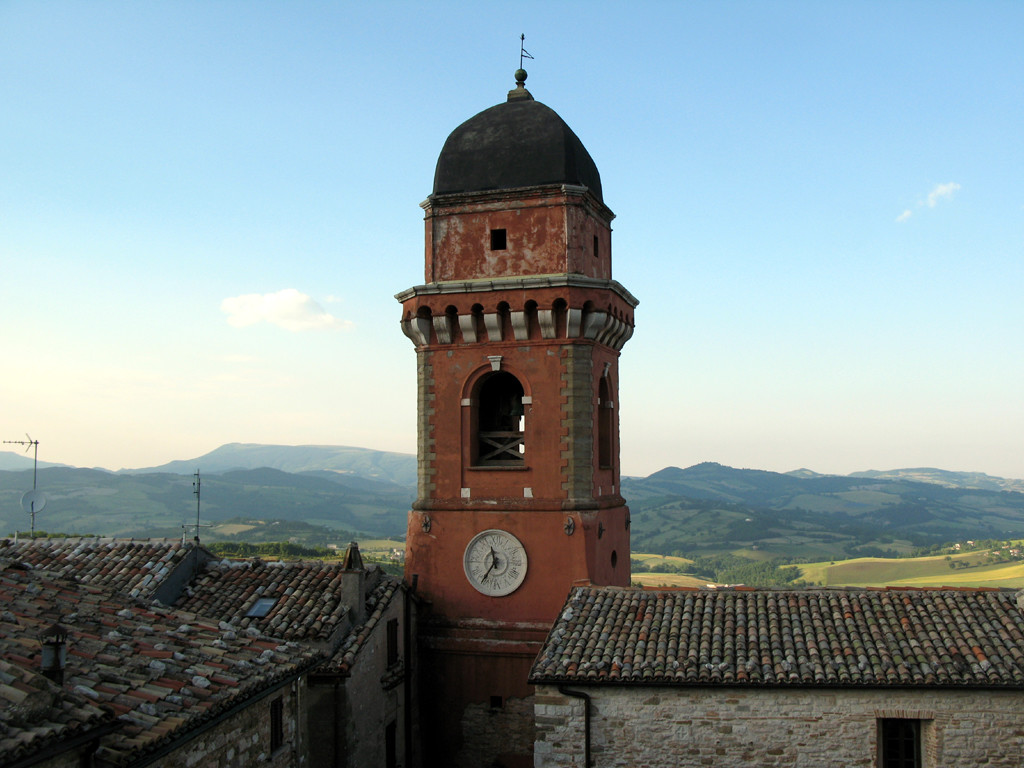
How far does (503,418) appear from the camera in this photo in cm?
2342

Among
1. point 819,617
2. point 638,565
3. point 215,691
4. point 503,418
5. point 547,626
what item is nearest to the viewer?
point 215,691

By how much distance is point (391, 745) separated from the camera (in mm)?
20328

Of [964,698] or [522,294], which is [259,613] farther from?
[964,698]

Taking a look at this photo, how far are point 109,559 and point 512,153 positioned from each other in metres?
12.3

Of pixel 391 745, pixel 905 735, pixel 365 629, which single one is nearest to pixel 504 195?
pixel 365 629

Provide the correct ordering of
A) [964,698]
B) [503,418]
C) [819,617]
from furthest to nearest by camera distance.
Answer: [503,418] < [819,617] < [964,698]

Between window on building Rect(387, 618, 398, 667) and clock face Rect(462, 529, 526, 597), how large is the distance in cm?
204

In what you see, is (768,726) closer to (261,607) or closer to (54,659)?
(261,607)

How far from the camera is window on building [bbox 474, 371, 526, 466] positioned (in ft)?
74.1

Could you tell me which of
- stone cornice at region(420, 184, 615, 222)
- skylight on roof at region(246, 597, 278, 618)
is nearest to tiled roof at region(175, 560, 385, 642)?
skylight on roof at region(246, 597, 278, 618)

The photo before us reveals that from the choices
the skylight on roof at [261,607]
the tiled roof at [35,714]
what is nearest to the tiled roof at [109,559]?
the skylight on roof at [261,607]

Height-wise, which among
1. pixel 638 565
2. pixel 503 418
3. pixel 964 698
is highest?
pixel 503 418

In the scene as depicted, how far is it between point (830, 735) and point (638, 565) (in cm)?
12159

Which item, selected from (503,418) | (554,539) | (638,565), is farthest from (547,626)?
(638,565)
